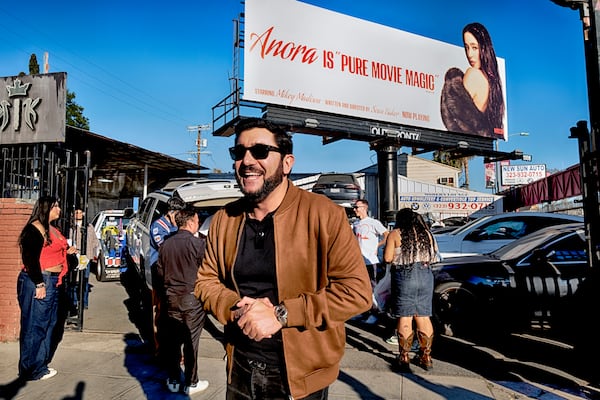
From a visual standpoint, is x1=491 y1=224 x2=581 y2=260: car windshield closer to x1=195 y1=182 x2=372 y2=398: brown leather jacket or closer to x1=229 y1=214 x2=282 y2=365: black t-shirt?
x1=195 y1=182 x2=372 y2=398: brown leather jacket

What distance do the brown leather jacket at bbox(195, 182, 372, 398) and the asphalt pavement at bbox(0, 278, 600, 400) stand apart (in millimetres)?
2464

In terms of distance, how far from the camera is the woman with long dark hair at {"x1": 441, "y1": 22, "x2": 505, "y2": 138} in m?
23.2

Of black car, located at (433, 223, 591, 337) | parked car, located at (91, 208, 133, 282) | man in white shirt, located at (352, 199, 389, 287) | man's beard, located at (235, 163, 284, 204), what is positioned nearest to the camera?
man's beard, located at (235, 163, 284, 204)

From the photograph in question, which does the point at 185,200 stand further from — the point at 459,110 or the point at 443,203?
the point at 459,110

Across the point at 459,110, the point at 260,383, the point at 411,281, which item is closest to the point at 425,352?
the point at 411,281

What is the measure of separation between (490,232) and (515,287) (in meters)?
3.38

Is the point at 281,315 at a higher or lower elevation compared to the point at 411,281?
higher

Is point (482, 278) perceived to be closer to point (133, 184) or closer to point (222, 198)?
point (222, 198)

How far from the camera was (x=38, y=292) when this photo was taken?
4.41 meters

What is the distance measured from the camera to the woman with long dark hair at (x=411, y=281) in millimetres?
5004

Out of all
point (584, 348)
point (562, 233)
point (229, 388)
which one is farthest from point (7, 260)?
point (562, 233)

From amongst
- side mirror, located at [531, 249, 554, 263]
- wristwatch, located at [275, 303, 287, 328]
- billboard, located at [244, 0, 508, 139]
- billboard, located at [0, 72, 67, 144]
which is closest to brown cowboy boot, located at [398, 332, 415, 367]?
side mirror, located at [531, 249, 554, 263]

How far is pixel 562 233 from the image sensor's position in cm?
663

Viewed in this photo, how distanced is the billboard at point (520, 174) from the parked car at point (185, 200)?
39.8 meters
